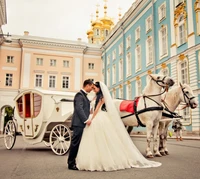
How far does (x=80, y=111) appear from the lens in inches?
211

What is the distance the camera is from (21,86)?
3697 centimetres

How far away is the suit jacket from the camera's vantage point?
5.35 metres

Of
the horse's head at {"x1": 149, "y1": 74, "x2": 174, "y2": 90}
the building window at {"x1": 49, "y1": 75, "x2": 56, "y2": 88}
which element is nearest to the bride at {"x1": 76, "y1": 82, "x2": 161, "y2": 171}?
the horse's head at {"x1": 149, "y1": 74, "x2": 174, "y2": 90}

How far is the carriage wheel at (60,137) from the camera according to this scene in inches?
310

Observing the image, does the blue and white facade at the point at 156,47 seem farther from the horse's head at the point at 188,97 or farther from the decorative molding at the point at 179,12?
the horse's head at the point at 188,97

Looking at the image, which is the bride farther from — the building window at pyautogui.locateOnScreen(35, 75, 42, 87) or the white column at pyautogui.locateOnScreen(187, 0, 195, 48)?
the building window at pyautogui.locateOnScreen(35, 75, 42, 87)

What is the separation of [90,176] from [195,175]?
6.08ft

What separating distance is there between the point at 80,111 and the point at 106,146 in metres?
0.88

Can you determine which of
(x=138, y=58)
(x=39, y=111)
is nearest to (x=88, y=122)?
(x=39, y=111)

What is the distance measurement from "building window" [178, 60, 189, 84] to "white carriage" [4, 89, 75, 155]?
12767mm

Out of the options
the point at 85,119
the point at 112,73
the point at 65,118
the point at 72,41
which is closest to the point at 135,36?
the point at 112,73

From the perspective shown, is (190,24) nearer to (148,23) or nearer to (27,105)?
(148,23)

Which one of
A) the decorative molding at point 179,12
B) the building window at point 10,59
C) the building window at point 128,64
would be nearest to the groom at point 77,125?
the decorative molding at point 179,12

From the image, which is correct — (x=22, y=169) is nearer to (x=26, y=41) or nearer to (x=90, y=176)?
(x=90, y=176)
